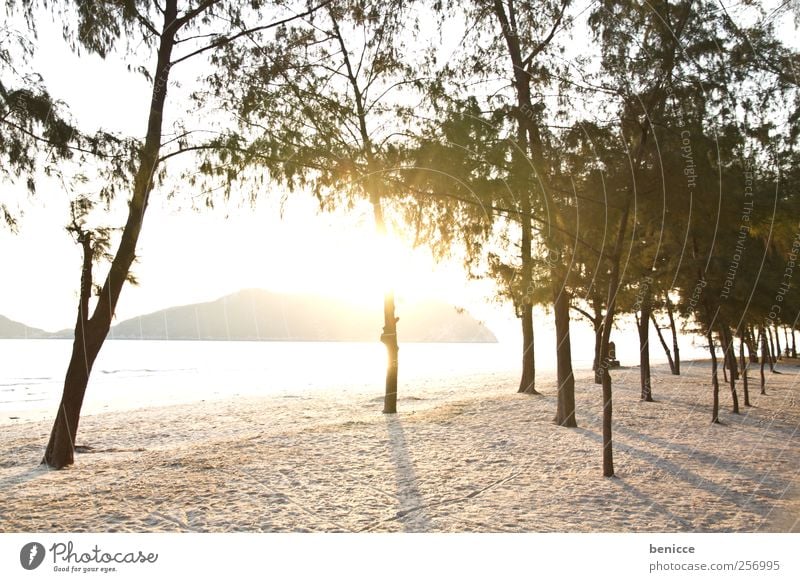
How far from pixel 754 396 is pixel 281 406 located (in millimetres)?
14047

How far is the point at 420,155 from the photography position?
9.40 meters

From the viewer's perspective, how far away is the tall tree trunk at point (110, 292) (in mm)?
8734

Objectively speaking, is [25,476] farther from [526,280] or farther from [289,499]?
[526,280]

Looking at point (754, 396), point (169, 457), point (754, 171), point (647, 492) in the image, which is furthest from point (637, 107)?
point (754, 396)

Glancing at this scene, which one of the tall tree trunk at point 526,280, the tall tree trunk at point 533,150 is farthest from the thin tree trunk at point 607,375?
the tall tree trunk at point 533,150

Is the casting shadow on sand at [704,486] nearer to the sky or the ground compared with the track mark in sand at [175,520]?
nearer to the ground

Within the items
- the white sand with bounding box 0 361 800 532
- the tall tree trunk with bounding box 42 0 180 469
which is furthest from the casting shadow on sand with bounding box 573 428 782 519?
the tall tree trunk with bounding box 42 0 180 469

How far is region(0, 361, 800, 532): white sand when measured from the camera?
5.62m

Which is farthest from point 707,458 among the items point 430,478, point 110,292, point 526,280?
point 110,292

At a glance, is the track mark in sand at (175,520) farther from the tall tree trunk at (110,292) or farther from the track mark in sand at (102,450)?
the track mark in sand at (102,450)
